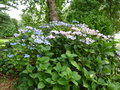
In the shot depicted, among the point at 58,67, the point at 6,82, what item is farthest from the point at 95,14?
the point at 58,67

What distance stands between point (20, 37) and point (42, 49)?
46 centimetres

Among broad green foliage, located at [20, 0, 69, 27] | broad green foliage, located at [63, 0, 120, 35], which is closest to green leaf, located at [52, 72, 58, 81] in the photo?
broad green foliage, located at [63, 0, 120, 35]

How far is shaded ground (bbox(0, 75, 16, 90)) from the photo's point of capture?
2.57 metres

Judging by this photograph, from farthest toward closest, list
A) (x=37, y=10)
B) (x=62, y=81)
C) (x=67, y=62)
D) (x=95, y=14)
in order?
1. (x=37, y=10)
2. (x=95, y=14)
3. (x=67, y=62)
4. (x=62, y=81)

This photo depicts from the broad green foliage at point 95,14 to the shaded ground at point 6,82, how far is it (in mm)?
2838

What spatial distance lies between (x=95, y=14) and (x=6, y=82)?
4.38 m

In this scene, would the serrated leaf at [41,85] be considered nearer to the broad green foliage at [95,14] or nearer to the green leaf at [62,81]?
the green leaf at [62,81]

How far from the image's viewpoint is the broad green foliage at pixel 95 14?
5059 millimetres

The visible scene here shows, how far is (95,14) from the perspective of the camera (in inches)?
230

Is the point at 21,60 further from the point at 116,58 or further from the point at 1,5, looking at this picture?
the point at 1,5

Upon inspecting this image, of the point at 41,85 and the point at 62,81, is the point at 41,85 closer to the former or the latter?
the point at 41,85

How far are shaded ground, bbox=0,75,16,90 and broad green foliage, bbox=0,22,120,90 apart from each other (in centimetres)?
90

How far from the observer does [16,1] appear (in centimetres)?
644

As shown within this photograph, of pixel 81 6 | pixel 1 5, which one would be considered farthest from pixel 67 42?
pixel 81 6
